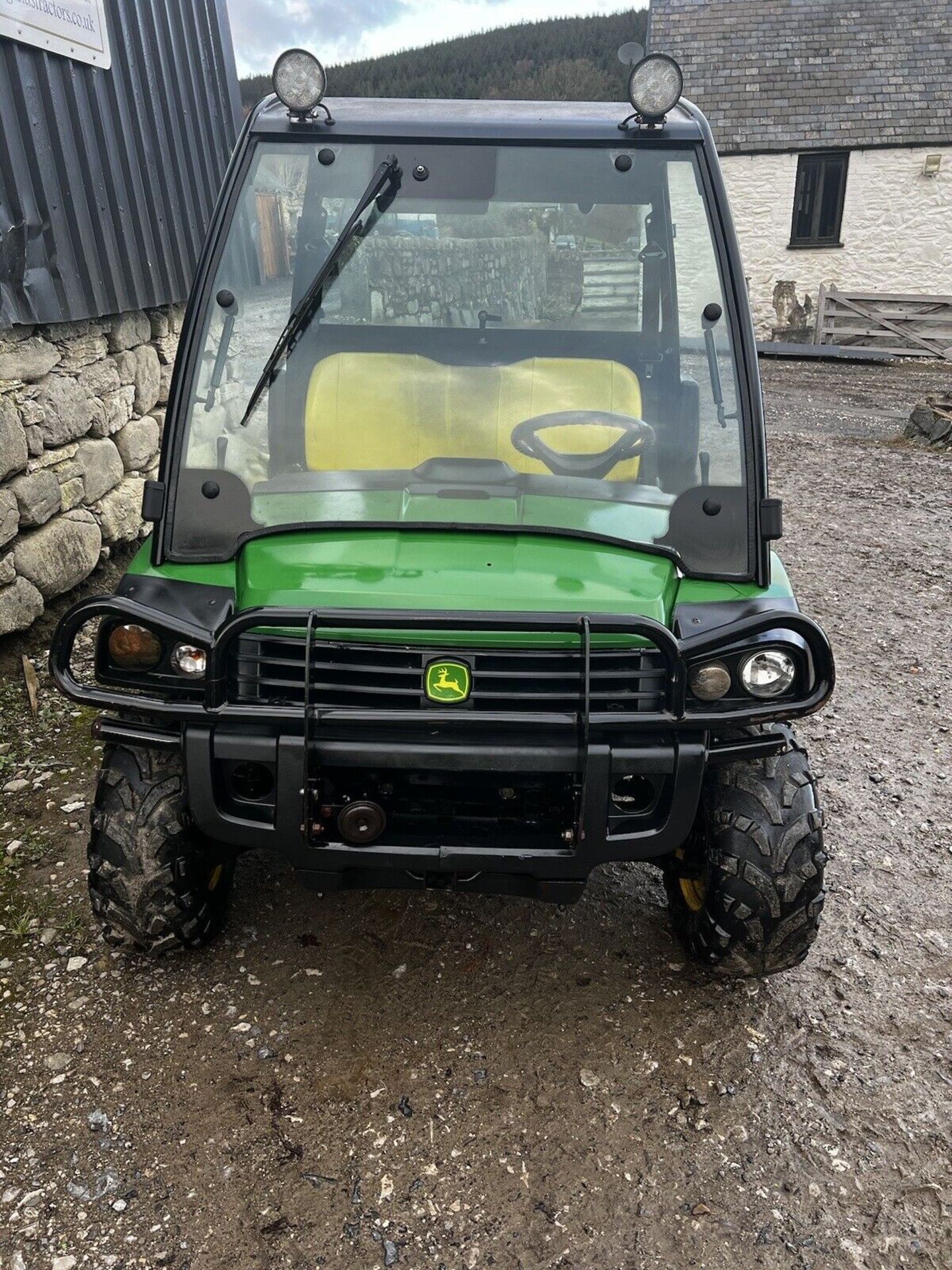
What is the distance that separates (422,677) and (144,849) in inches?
37.1

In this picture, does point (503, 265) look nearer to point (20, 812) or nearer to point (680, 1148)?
point (680, 1148)

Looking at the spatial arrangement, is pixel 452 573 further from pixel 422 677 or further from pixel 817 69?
pixel 817 69

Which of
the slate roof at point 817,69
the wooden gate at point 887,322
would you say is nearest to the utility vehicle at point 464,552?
the wooden gate at point 887,322

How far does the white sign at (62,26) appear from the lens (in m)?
4.61

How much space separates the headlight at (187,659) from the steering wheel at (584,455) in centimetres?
106

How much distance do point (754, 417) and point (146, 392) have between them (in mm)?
4616

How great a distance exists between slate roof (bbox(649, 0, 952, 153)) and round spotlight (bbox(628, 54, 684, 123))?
748 inches

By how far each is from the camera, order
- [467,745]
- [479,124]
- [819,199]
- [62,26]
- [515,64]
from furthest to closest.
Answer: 1. [515,64]
2. [819,199]
3. [62,26]
4. [479,124]
5. [467,745]

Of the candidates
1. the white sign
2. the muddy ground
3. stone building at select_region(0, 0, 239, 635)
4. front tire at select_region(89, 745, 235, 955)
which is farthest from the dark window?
front tire at select_region(89, 745, 235, 955)

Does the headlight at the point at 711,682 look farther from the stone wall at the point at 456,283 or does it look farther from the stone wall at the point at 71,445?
the stone wall at the point at 71,445

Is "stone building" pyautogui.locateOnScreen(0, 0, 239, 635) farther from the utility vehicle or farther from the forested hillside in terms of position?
the forested hillside

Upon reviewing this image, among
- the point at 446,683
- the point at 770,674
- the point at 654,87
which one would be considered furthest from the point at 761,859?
the point at 654,87

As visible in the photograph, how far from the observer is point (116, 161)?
18.7ft

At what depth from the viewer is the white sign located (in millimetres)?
4609
